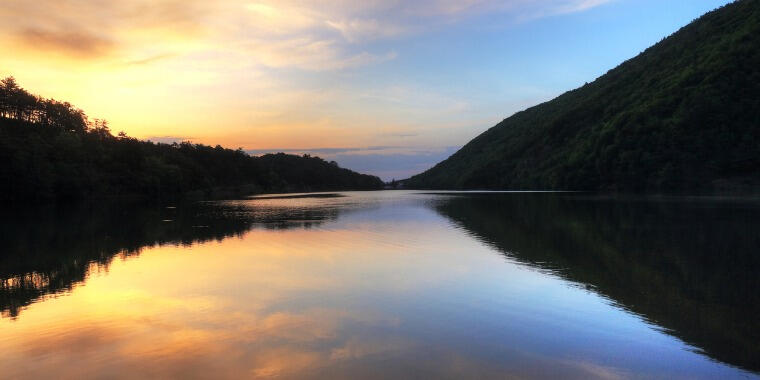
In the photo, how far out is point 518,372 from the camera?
21.6 ft

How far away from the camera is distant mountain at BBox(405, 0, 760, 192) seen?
78688 millimetres

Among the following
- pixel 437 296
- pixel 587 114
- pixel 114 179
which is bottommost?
pixel 437 296

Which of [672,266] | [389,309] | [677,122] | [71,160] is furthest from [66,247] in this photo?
[677,122]

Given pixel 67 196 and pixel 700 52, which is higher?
pixel 700 52

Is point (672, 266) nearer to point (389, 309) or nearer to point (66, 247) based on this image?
point (389, 309)

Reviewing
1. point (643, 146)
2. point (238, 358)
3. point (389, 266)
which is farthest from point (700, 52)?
point (238, 358)

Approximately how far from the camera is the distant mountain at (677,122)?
7869 centimetres

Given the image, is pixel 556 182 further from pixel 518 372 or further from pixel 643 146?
pixel 518 372

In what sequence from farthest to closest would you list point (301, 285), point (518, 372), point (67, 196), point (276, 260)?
1. point (67, 196)
2. point (276, 260)
3. point (301, 285)
4. point (518, 372)

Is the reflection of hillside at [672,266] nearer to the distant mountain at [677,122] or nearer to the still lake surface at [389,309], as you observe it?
the still lake surface at [389,309]

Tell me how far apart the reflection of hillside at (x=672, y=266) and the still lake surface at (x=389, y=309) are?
64mm

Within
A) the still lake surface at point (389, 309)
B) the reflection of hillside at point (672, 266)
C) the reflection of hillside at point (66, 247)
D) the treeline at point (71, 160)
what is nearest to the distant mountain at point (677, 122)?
the reflection of hillside at point (672, 266)

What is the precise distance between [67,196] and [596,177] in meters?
100

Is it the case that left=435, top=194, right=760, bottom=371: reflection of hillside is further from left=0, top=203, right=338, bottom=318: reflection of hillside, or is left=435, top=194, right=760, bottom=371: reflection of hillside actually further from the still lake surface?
left=0, top=203, right=338, bottom=318: reflection of hillside
